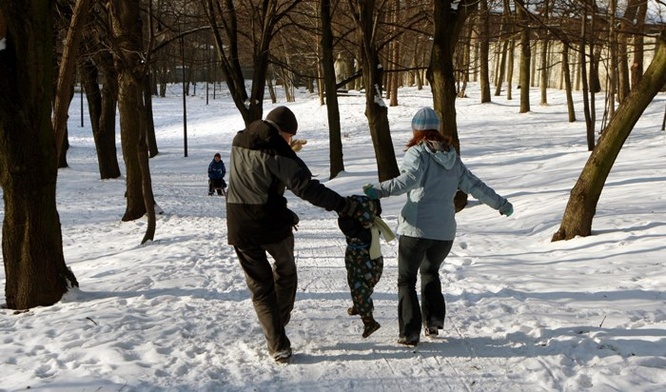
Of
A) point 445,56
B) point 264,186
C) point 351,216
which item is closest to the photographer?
point 264,186

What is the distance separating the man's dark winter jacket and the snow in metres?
1.04

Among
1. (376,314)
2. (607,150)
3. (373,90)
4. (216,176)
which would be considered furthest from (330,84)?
(376,314)

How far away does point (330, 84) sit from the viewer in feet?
53.3

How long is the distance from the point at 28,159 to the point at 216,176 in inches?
445

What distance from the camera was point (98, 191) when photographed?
717 inches

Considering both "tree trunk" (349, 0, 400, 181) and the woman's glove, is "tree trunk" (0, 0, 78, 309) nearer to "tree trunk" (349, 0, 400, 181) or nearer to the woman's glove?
the woman's glove

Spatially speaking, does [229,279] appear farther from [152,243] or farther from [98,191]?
[98,191]

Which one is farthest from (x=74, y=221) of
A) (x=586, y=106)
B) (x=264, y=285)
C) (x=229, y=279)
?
(x=586, y=106)

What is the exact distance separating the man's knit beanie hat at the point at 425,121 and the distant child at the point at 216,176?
12.9 meters

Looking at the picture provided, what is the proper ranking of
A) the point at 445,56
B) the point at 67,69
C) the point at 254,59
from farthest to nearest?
1. the point at 254,59
2. the point at 445,56
3. the point at 67,69

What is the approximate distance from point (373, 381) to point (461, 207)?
775cm

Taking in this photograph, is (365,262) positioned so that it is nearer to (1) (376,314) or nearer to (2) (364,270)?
(2) (364,270)

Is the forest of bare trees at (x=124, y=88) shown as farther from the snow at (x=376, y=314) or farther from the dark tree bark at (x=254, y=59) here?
the snow at (x=376, y=314)

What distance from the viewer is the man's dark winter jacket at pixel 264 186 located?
4136 mm
